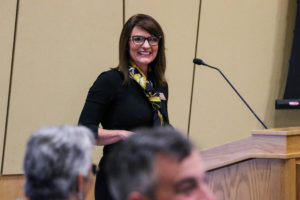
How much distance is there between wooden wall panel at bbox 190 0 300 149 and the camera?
440 centimetres

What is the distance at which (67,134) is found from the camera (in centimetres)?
109

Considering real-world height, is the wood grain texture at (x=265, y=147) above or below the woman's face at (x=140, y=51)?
below

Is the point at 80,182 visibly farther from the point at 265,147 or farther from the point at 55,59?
the point at 55,59

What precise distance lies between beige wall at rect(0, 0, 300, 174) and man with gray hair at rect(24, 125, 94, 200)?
265 cm

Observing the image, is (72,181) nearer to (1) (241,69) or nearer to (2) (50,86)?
(2) (50,86)

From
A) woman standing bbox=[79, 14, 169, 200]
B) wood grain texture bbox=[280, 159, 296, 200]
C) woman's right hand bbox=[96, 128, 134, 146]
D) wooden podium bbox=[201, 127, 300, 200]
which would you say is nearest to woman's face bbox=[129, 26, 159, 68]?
woman standing bbox=[79, 14, 169, 200]

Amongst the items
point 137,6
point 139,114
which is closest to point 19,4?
point 137,6

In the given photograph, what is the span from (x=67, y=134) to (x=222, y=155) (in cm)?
139

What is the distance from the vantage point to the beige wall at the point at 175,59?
3.69 metres

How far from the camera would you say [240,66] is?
4539mm

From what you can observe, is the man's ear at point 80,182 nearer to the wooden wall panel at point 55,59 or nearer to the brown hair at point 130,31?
the brown hair at point 130,31

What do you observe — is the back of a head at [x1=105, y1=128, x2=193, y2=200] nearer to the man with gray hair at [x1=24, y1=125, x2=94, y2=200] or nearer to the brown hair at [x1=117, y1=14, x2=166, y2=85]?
the man with gray hair at [x1=24, y1=125, x2=94, y2=200]

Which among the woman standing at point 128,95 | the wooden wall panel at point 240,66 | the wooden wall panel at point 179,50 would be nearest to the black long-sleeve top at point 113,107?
the woman standing at point 128,95

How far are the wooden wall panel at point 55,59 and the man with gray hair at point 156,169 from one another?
9.22ft
